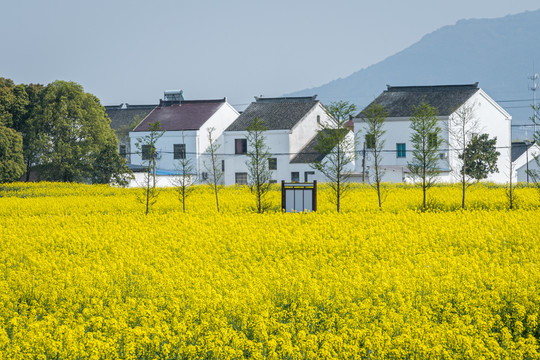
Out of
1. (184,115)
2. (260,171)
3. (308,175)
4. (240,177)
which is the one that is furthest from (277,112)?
Result: (260,171)

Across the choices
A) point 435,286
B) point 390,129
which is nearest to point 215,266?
point 435,286

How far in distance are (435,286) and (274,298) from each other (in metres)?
2.76

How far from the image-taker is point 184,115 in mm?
62000

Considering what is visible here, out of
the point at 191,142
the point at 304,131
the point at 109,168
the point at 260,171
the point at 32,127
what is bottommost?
the point at 260,171

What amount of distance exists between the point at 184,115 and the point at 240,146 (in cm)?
733

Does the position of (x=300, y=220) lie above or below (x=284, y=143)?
below

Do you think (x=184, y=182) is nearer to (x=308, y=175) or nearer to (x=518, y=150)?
(x=308, y=175)

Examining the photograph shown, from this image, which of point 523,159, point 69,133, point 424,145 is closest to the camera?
point 424,145

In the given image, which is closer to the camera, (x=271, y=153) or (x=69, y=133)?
(x=69, y=133)

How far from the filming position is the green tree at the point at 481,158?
165ft

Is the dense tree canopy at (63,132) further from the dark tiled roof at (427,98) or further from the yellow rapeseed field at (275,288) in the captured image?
the yellow rapeseed field at (275,288)

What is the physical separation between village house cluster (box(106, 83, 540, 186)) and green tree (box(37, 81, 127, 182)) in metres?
4.87

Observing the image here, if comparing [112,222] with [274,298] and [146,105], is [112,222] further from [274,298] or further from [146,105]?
Result: [146,105]

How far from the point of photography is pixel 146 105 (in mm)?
73500
